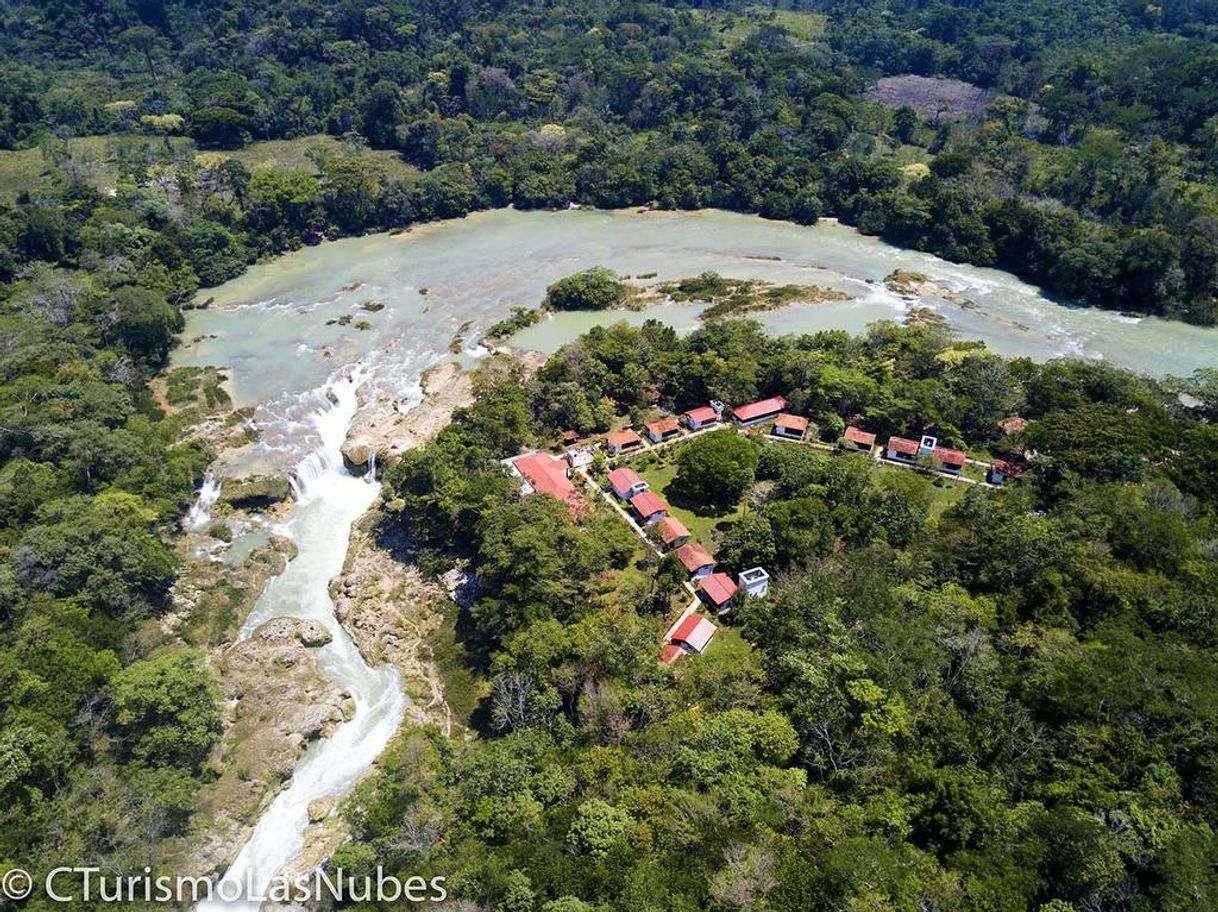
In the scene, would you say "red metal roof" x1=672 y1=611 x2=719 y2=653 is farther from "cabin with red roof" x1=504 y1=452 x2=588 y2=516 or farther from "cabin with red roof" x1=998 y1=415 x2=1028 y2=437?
"cabin with red roof" x1=998 y1=415 x2=1028 y2=437

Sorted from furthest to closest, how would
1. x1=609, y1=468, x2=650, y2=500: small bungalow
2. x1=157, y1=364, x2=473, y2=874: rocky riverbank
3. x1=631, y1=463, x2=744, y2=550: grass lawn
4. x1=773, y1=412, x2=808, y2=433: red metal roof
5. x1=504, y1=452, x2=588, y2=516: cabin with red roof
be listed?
x1=773, y1=412, x2=808, y2=433: red metal roof
x1=609, y1=468, x2=650, y2=500: small bungalow
x1=504, y1=452, x2=588, y2=516: cabin with red roof
x1=631, y1=463, x2=744, y2=550: grass lawn
x1=157, y1=364, x2=473, y2=874: rocky riverbank

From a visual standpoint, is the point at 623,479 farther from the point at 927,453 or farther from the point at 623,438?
the point at 927,453

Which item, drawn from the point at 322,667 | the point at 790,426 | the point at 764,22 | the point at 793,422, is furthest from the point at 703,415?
the point at 764,22

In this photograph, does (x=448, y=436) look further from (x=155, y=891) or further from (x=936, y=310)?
(x=936, y=310)

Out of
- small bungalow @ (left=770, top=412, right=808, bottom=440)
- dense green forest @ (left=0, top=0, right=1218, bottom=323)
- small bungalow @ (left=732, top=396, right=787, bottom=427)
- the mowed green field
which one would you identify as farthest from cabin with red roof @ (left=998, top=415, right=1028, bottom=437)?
the mowed green field

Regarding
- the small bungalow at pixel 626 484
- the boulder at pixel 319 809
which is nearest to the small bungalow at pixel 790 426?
the small bungalow at pixel 626 484

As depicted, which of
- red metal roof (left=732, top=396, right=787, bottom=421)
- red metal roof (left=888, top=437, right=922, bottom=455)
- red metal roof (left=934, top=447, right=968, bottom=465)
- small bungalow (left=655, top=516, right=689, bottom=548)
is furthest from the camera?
red metal roof (left=732, top=396, right=787, bottom=421)
